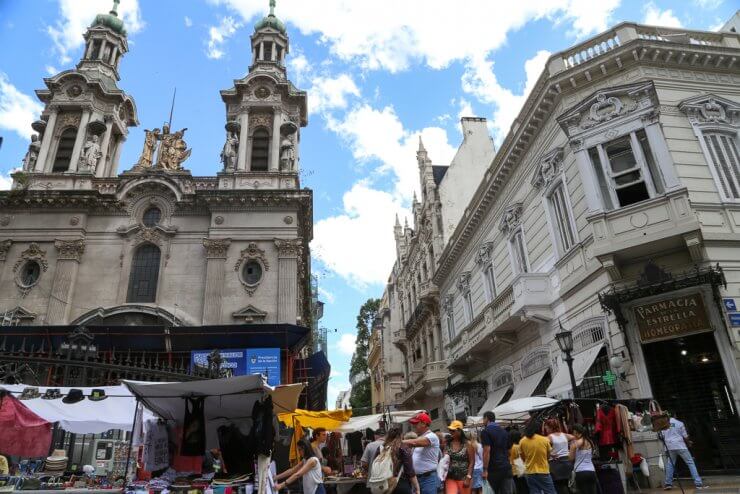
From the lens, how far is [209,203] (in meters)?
26.6

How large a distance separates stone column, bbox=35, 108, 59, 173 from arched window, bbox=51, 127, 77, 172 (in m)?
0.55

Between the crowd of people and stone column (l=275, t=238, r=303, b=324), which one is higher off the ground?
stone column (l=275, t=238, r=303, b=324)

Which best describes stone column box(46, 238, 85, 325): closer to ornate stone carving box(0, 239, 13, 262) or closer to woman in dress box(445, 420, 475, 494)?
ornate stone carving box(0, 239, 13, 262)

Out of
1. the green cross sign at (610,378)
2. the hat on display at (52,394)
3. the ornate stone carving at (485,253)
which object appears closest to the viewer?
the hat on display at (52,394)

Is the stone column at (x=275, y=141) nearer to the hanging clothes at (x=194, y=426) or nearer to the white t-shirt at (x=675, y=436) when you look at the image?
the hanging clothes at (x=194, y=426)

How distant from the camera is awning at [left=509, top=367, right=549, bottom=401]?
52.5 ft

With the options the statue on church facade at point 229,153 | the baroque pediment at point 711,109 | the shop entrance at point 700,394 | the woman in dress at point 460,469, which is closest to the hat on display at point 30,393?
the woman in dress at point 460,469

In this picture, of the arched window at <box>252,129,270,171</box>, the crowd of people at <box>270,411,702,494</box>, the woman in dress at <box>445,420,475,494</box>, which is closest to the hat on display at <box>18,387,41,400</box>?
the crowd of people at <box>270,411,702,494</box>

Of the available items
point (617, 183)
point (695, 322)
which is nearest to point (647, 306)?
point (695, 322)

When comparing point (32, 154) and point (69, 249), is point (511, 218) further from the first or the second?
point (32, 154)

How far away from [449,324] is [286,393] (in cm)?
1907

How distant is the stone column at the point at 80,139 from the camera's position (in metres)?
28.4

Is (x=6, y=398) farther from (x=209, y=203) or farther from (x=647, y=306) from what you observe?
(x=209, y=203)

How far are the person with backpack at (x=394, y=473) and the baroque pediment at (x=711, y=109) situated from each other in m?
12.3
